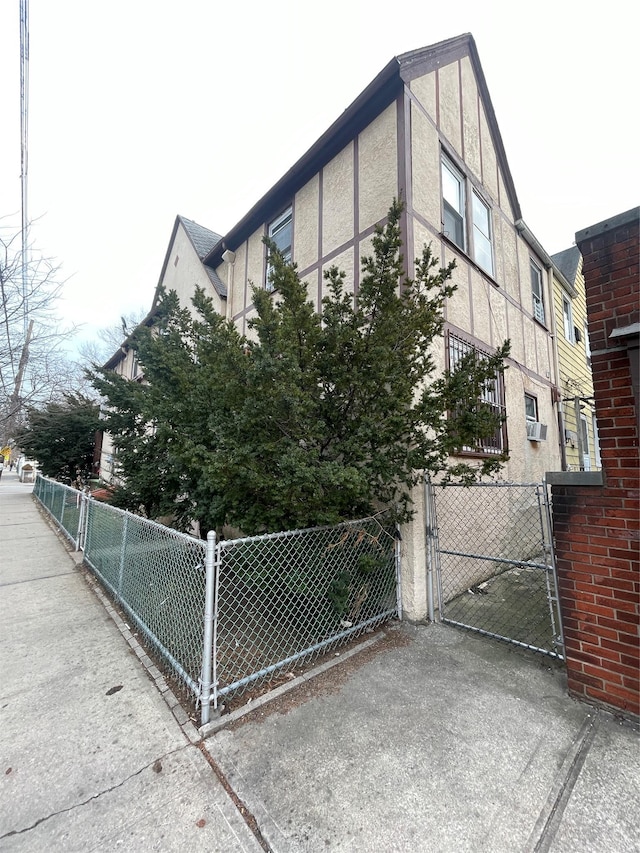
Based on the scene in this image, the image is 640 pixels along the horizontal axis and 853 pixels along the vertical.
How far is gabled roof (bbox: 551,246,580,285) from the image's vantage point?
35.0 ft

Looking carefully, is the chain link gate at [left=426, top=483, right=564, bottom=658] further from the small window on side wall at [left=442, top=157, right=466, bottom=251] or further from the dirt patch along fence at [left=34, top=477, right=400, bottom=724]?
the small window on side wall at [left=442, top=157, right=466, bottom=251]

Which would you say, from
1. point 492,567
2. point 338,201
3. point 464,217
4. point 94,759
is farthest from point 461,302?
point 94,759

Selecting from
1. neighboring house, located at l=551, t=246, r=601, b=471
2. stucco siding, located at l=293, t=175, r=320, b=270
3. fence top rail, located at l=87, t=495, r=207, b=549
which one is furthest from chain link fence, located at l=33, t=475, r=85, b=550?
neighboring house, located at l=551, t=246, r=601, b=471

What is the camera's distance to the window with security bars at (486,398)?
5.00m

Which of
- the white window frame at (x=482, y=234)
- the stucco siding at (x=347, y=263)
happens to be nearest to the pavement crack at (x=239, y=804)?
the stucco siding at (x=347, y=263)

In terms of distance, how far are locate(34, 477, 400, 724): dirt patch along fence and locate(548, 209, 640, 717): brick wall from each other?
155 centimetres

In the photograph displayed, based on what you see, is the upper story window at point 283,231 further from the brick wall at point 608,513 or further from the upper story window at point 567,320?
the upper story window at point 567,320

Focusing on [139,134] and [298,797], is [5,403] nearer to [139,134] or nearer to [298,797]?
[139,134]

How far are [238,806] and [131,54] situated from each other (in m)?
7.68

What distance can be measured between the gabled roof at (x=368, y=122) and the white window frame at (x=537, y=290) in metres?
1.31

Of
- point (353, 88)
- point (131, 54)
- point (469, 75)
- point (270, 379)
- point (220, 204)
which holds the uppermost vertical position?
point (220, 204)

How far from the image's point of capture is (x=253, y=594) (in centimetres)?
333

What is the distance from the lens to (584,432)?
31.6 ft

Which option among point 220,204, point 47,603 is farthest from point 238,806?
point 220,204
